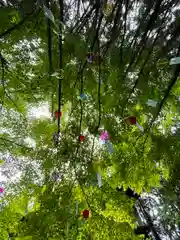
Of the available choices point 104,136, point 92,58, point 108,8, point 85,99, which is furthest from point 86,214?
point 108,8

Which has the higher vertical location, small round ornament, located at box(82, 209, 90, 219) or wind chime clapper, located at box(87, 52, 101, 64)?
wind chime clapper, located at box(87, 52, 101, 64)

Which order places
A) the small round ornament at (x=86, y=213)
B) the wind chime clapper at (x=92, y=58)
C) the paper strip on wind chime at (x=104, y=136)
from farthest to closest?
the small round ornament at (x=86, y=213)
the paper strip on wind chime at (x=104, y=136)
the wind chime clapper at (x=92, y=58)

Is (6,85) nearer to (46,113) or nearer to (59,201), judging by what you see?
(46,113)

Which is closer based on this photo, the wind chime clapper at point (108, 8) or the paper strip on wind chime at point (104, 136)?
the wind chime clapper at point (108, 8)

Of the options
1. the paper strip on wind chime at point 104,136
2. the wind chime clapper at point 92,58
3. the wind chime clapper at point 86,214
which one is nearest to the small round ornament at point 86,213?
the wind chime clapper at point 86,214

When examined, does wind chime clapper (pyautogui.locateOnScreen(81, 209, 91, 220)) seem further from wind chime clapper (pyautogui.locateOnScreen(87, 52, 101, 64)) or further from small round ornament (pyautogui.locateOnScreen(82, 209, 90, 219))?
wind chime clapper (pyautogui.locateOnScreen(87, 52, 101, 64))

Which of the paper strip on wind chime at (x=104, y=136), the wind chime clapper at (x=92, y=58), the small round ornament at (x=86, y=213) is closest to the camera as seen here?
the wind chime clapper at (x=92, y=58)

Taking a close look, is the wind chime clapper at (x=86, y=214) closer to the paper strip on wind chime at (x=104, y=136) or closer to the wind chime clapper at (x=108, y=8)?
the paper strip on wind chime at (x=104, y=136)

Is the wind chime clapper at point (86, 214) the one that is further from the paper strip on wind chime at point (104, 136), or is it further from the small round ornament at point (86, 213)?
the paper strip on wind chime at point (104, 136)

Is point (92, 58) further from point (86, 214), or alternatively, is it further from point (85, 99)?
Answer: point (86, 214)

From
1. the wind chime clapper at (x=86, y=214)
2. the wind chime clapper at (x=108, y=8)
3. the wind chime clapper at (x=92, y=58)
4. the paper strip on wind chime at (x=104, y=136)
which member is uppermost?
the wind chime clapper at (x=108, y=8)

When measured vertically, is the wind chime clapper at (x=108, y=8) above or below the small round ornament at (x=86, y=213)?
above

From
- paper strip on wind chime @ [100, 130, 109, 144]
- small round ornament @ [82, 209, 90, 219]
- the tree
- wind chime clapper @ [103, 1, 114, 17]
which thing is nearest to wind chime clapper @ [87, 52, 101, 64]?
the tree

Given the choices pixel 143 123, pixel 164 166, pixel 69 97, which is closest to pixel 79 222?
pixel 164 166
